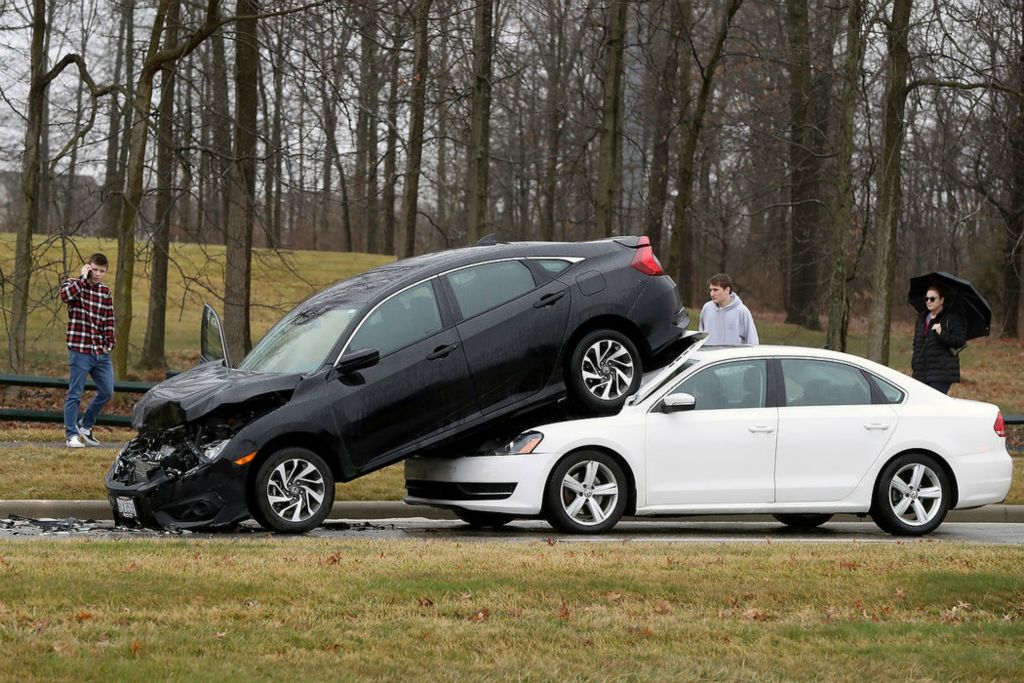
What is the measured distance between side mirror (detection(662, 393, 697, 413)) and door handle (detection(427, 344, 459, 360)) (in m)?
1.70

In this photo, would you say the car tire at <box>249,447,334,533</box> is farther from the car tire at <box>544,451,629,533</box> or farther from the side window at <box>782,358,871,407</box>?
the side window at <box>782,358,871,407</box>

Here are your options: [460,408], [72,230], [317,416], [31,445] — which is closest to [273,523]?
A: [317,416]

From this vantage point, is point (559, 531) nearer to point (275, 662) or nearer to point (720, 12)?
point (275, 662)

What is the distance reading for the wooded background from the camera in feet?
73.2

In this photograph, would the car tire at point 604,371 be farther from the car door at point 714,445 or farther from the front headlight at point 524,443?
the front headlight at point 524,443

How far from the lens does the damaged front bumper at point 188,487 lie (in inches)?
409

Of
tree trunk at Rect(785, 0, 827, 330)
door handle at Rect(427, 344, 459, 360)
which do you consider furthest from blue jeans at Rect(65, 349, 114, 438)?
tree trunk at Rect(785, 0, 827, 330)

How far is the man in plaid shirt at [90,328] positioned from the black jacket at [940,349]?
8599mm

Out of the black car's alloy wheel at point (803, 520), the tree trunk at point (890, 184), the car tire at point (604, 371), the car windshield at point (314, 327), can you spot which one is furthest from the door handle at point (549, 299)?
the tree trunk at point (890, 184)

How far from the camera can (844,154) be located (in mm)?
25328

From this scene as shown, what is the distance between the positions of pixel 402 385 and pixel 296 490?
109 cm

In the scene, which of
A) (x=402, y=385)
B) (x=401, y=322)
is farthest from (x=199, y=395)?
(x=401, y=322)

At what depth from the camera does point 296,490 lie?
10773 millimetres

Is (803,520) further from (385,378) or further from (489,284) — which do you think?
(385,378)
